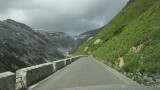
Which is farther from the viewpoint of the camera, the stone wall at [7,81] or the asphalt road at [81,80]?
the asphalt road at [81,80]

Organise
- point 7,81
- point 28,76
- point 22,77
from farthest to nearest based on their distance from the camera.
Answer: point 28,76
point 22,77
point 7,81

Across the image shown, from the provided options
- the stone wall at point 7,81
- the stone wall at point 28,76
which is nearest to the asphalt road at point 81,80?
the stone wall at point 28,76

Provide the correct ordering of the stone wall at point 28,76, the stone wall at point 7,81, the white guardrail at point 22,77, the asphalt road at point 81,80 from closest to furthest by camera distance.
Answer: the stone wall at point 7,81 → the white guardrail at point 22,77 → the stone wall at point 28,76 → the asphalt road at point 81,80

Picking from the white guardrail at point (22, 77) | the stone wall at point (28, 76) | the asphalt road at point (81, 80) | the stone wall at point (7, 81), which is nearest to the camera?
the stone wall at point (7, 81)

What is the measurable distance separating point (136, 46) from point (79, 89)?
31.6 meters

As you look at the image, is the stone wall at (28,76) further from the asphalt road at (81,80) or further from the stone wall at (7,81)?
the stone wall at (7,81)

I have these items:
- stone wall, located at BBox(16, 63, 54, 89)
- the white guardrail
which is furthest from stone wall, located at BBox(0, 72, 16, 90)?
stone wall, located at BBox(16, 63, 54, 89)

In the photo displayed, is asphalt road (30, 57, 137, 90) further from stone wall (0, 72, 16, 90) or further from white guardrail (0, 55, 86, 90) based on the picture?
stone wall (0, 72, 16, 90)

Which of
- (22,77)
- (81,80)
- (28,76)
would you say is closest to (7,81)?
(22,77)

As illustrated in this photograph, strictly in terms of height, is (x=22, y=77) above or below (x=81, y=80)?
above

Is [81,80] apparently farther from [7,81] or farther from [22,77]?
[7,81]

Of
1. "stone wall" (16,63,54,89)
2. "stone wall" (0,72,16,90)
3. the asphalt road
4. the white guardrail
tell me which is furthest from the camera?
the asphalt road

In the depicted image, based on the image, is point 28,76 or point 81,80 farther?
point 81,80

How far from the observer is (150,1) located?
137 m
